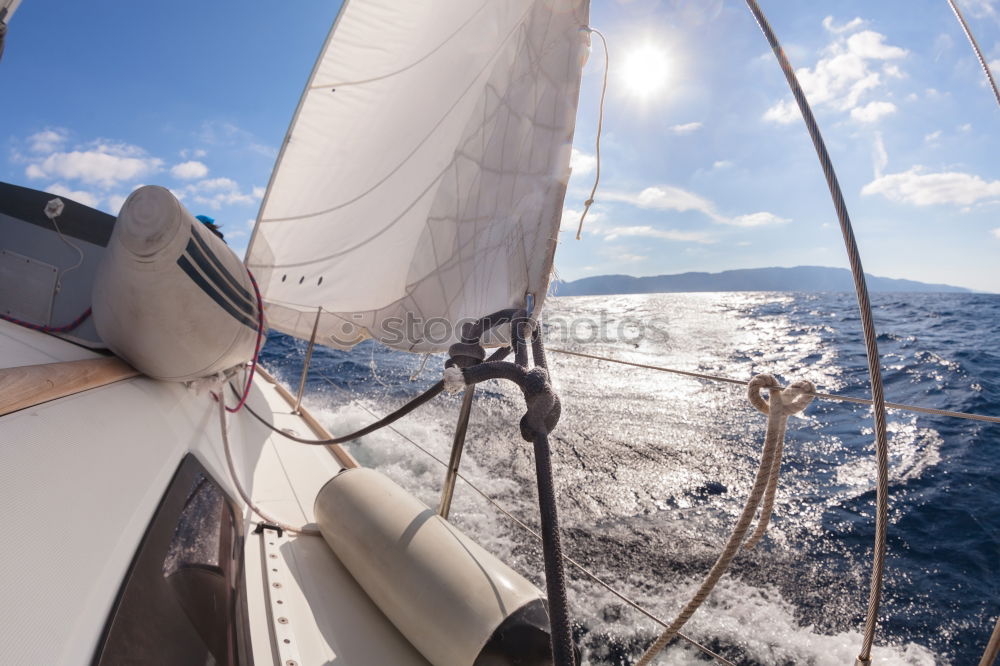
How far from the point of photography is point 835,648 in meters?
2.11

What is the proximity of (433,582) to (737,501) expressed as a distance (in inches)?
121

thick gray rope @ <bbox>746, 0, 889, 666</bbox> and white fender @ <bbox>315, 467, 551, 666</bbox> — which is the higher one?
thick gray rope @ <bbox>746, 0, 889, 666</bbox>

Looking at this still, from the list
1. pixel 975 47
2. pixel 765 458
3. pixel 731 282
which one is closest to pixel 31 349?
pixel 765 458

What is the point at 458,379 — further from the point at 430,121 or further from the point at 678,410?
the point at 678,410

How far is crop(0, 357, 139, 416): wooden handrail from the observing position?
975 mm

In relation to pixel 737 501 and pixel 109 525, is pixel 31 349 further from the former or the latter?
pixel 737 501

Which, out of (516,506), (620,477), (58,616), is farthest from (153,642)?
(620,477)

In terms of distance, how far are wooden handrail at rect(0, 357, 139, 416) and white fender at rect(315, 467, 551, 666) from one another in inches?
32.2

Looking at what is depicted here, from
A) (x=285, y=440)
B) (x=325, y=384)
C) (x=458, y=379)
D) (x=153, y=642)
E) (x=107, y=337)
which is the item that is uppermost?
(x=458, y=379)

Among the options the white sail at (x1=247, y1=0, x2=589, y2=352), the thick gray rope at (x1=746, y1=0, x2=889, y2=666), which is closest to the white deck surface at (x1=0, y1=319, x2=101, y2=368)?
the white sail at (x1=247, y1=0, x2=589, y2=352)

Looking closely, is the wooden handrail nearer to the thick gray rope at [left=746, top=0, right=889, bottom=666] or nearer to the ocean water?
the ocean water

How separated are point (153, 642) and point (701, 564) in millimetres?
2704

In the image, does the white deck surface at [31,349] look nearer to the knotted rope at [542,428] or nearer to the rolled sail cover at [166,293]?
the rolled sail cover at [166,293]

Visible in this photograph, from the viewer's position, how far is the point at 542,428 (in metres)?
0.87
